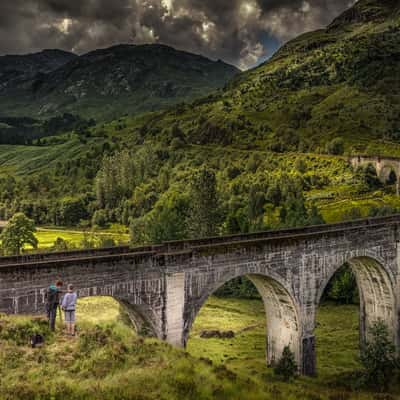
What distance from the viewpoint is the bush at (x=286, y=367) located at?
26.8 meters

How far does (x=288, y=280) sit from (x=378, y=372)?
28.9 ft

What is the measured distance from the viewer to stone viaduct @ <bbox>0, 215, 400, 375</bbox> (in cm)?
1963

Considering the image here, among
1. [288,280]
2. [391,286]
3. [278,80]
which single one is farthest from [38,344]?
[278,80]

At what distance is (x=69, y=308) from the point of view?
53.7ft

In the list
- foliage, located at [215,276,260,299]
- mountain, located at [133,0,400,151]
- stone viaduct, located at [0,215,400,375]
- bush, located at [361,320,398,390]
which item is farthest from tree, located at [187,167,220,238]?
mountain, located at [133,0,400,151]

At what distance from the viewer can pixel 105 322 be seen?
18719 mm

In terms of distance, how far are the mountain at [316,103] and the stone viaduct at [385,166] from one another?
57.3 feet

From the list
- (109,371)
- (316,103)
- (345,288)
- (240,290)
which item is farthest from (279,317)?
(316,103)

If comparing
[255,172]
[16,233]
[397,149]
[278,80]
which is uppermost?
[278,80]

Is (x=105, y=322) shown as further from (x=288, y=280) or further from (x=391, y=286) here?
(x=391, y=286)

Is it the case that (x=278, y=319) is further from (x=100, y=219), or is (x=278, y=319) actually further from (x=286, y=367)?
(x=100, y=219)

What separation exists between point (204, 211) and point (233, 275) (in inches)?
1671

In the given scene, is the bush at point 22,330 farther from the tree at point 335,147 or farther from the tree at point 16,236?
the tree at point 335,147

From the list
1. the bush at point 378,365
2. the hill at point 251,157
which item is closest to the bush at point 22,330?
the bush at point 378,365
